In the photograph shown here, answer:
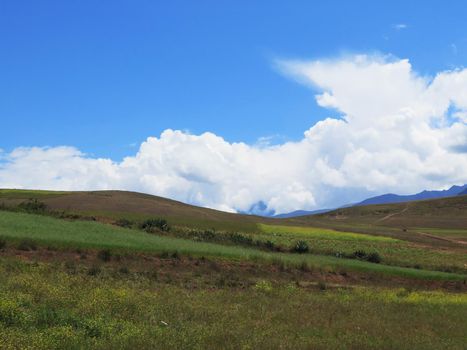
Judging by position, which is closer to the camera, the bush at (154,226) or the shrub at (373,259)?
the shrub at (373,259)

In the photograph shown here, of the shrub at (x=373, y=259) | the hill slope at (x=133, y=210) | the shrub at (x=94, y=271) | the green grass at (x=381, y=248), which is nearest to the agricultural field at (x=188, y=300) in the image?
the shrub at (x=94, y=271)

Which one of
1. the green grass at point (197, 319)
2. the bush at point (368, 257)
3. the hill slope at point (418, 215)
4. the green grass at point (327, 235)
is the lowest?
the green grass at point (197, 319)

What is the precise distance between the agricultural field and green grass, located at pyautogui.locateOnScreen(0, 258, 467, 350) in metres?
0.04

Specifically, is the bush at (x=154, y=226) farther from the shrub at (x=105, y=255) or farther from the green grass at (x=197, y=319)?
the green grass at (x=197, y=319)

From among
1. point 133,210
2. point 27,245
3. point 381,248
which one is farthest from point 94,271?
point 133,210

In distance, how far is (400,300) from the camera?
25.0 meters

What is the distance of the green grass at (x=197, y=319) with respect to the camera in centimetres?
1162

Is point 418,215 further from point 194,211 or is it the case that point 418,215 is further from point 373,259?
point 373,259

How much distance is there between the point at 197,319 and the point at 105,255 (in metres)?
17.8

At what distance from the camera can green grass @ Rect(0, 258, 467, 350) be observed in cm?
1162

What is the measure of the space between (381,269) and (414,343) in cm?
2763

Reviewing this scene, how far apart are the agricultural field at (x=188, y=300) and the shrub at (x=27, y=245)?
6 centimetres

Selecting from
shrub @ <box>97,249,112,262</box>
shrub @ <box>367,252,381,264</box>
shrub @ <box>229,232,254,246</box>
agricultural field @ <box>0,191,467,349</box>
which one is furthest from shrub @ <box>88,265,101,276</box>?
shrub @ <box>367,252,381,264</box>

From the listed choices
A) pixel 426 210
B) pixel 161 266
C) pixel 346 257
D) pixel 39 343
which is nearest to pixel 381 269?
pixel 346 257
